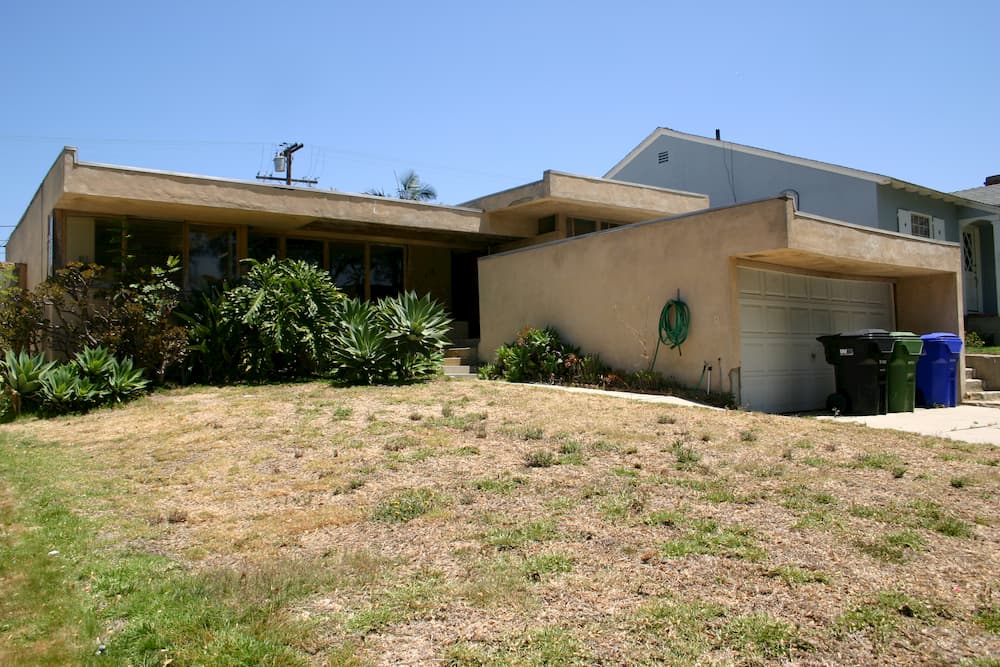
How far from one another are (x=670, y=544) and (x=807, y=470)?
8.04 ft

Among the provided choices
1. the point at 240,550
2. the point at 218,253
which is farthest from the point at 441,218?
the point at 240,550

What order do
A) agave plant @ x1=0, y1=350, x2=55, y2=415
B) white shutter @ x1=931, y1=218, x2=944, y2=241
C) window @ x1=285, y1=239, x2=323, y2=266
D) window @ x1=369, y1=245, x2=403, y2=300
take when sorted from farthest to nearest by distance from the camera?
1. white shutter @ x1=931, y1=218, x2=944, y2=241
2. window @ x1=369, y1=245, x2=403, y2=300
3. window @ x1=285, y1=239, x2=323, y2=266
4. agave plant @ x1=0, y1=350, x2=55, y2=415

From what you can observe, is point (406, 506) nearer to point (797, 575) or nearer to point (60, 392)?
point (797, 575)

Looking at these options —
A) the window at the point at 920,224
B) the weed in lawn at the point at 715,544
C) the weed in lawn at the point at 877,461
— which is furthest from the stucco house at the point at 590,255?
the weed in lawn at the point at 715,544

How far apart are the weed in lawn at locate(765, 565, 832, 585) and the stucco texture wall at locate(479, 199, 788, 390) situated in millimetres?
7504

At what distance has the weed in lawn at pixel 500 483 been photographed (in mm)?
6211

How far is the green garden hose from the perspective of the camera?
40.5ft

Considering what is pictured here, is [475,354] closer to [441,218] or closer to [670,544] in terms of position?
[441,218]

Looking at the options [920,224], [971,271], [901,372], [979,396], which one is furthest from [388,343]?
[971,271]

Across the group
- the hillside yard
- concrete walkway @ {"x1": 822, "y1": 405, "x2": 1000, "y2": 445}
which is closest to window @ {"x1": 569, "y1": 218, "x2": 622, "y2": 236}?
concrete walkway @ {"x1": 822, "y1": 405, "x2": 1000, "y2": 445}

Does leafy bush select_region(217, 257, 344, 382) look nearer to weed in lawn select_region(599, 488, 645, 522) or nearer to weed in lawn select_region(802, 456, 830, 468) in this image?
weed in lawn select_region(599, 488, 645, 522)

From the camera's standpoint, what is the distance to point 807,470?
6.75m

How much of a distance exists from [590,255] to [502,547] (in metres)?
9.75

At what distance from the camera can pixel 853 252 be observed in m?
12.6
